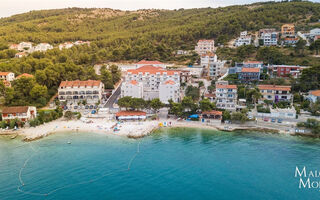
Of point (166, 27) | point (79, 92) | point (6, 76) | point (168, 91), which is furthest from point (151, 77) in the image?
point (166, 27)

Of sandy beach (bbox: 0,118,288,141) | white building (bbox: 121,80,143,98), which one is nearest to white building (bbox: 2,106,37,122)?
sandy beach (bbox: 0,118,288,141)

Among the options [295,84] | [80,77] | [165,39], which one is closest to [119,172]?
[80,77]

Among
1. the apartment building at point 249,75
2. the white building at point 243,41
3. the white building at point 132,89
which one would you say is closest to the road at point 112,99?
the white building at point 132,89

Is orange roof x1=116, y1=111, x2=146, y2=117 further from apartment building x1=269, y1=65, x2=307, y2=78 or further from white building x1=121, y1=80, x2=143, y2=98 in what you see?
apartment building x1=269, y1=65, x2=307, y2=78

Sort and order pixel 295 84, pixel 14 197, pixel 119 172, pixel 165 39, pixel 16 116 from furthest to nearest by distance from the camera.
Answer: pixel 165 39 → pixel 295 84 → pixel 16 116 → pixel 119 172 → pixel 14 197

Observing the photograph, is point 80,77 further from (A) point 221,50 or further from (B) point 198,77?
(A) point 221,50

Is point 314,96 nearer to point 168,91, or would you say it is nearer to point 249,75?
point 249,75
